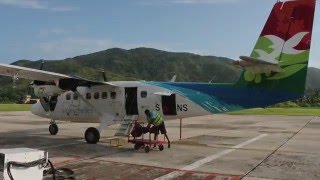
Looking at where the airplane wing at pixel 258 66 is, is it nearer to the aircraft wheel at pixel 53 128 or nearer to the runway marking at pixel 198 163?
the runway marking at pixel 198 163

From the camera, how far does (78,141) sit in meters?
20.7

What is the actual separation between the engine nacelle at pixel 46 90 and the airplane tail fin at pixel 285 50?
1003 centimetres

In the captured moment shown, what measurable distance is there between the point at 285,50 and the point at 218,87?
352 centimetres

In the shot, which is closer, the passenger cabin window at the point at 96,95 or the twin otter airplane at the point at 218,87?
the twin otter airplane at the point at 218,87

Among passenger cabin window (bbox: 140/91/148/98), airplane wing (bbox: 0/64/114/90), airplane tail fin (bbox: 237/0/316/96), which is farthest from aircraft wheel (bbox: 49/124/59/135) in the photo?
airplane tail fin (bbox: 237/0/316/96)

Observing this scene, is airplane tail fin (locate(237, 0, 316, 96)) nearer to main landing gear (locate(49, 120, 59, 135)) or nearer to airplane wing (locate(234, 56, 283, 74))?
airplane wing (locate(234, 56, 283, 74))

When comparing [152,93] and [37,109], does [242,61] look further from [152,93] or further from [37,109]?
[37,109]

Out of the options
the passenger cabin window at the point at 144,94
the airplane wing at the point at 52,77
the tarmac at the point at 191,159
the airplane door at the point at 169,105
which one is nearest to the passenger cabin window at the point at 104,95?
the airplane wing at the point at 52,77

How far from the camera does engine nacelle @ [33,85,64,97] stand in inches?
811

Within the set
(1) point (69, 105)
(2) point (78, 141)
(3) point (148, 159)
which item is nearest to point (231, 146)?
(3) point (148, 159)

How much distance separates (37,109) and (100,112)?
5.56 metres

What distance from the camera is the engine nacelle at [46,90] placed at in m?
20.6

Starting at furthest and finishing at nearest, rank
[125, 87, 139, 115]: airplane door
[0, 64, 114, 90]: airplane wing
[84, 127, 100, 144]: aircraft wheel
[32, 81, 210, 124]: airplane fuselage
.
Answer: [125, 87, 139, 115]: airplane door, [84, 127, 100, 144]: aircraft wheel, [32, 81, 210, 124]: airplane fuselage, [0, 64, 114, 90]: airplane wing

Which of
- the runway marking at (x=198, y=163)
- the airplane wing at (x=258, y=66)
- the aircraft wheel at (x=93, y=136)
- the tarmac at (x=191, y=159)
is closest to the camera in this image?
the runway marking at (x=198, y=163)
